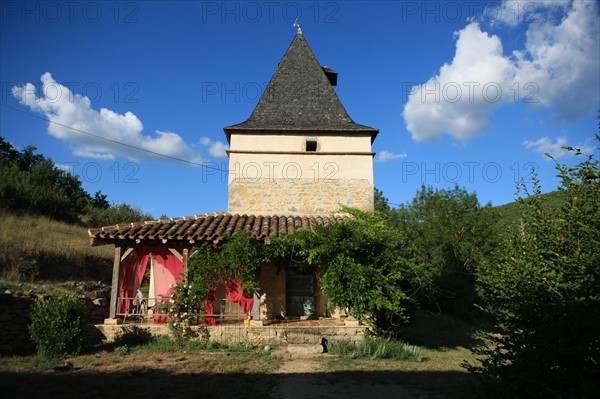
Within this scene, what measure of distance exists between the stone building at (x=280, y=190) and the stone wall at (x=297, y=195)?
3 cm

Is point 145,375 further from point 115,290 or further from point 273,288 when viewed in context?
point 273,288

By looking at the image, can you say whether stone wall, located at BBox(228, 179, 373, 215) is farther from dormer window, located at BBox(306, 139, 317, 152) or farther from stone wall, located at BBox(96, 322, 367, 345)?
stone wall, located at BBox(96, 322, 367, 345)

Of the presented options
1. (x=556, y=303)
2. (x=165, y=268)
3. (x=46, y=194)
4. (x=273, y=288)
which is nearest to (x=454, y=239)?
(x=273, y=288)

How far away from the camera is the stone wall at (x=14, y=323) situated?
7.85 metres

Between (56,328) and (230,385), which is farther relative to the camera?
(56,328)

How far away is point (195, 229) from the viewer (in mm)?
9977

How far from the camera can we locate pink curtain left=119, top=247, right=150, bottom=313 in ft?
32.2

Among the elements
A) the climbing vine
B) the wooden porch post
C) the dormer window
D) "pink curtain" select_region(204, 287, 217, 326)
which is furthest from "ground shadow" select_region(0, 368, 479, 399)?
the dormer window

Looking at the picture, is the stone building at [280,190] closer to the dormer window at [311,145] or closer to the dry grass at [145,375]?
the dormer window at [311,145]

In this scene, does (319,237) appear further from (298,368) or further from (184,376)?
(184,376)

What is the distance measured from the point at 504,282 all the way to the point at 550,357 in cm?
271

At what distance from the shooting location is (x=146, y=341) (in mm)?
8906

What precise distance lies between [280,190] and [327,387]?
24.8 ft

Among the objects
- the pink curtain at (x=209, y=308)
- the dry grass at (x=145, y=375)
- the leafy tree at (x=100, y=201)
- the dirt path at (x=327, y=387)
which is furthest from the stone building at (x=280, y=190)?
the leafy tree at (x=100, y=201)
